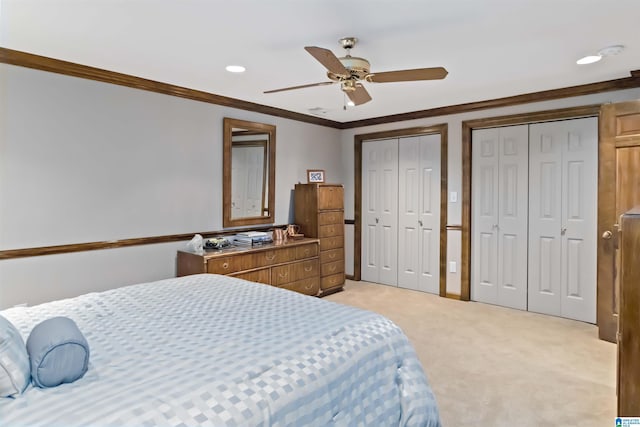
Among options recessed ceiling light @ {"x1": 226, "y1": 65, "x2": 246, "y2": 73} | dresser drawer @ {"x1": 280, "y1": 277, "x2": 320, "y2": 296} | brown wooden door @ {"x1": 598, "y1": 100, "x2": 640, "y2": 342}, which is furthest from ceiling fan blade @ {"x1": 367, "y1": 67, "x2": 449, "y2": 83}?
dresser drawer @ {"x1": 280, "y1": 277, "x2": 320, "y2": 296}

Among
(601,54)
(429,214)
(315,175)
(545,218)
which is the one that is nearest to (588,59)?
(601,54)

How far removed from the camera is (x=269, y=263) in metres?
4.07

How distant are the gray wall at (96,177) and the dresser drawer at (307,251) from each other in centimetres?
96

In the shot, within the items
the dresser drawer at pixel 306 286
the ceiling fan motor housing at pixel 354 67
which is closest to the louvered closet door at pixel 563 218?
the dresser drawer at pixel 306 286

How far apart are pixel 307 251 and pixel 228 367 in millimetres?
3216

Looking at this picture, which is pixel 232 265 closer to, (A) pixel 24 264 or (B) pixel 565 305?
(A) pixel 24 264

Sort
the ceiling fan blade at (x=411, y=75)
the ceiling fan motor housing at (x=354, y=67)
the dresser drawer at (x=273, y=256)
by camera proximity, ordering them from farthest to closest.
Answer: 1. the dresser drawer at (x=273, y=256)
2. the ceiling fan motor housing at (x=354, y=67)
3. the ceiling fan blade at (x=411, y=75)

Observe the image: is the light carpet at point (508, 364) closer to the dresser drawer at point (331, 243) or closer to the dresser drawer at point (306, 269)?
the dresser drawer at point (306, 269)

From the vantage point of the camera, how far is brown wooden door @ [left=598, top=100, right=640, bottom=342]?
3.19 metres

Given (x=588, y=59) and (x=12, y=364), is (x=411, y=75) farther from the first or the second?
(x=12, y=364)

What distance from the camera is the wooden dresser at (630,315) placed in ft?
5.31

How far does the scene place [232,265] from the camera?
12.1 feet

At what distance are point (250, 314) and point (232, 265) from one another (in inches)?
73.4

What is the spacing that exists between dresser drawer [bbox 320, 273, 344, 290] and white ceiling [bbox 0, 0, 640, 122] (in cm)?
249
